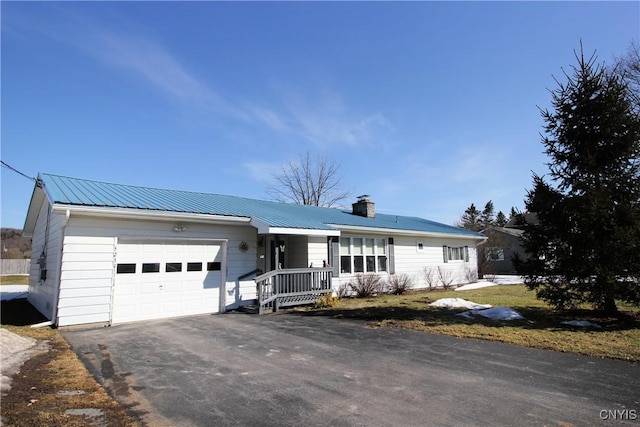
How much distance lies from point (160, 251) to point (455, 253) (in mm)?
17838

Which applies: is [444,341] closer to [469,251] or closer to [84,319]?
[84,319]

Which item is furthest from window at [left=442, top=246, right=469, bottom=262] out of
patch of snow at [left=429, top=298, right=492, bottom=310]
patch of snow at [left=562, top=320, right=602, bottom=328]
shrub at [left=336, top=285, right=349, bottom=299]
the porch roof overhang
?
patch of snow at [left=562, top=320, right=602, bottom=328]

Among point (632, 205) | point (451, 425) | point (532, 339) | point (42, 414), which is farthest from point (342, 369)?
point (632, 205)

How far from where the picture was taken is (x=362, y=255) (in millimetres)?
17188

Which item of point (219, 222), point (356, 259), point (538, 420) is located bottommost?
point (538, 420)

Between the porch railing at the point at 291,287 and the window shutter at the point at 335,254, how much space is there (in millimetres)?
1169

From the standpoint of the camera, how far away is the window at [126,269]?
1031 centimetres

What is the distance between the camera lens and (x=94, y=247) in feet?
32.3

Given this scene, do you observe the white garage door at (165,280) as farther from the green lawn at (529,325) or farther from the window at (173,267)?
the green lawn at (529,325)

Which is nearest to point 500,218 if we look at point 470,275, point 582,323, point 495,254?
point 495,254

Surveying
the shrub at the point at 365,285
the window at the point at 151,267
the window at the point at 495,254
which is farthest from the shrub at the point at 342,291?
the window at the point at 495,254

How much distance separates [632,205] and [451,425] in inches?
341

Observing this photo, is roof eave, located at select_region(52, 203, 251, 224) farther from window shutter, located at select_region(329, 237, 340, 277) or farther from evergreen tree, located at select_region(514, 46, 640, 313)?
evergreen tree, located at select_region(514, 46, 640, 313)

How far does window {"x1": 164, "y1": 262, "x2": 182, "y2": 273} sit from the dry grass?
449 cm
